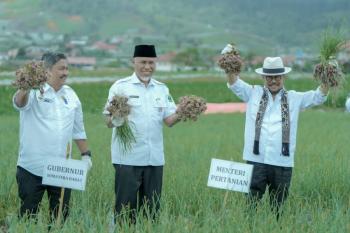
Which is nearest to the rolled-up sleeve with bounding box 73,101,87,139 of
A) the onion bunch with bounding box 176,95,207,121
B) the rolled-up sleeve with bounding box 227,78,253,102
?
the onion bunch with bounding box 176,95,207,121

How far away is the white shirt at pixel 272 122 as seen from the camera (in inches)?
212

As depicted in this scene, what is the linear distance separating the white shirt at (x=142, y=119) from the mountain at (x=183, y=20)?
127767mm

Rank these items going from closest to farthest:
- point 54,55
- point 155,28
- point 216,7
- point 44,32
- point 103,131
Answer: point 54,55, point 103,131, point 44,32, point 155,28, point 216,7

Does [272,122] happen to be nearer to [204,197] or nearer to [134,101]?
[204,197]

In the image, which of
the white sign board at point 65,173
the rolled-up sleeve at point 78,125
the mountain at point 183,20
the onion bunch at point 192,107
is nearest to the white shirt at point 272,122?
the onion bunch at point 192,107

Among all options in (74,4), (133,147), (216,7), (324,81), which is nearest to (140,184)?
(133,147)

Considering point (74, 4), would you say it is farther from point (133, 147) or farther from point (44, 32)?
point (133, 147)

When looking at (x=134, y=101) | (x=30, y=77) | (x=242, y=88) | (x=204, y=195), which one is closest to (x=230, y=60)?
(x=242, y=88)

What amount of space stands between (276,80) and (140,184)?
4.45 ft

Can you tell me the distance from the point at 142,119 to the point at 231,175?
2.50ft

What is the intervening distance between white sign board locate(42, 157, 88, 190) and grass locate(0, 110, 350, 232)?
8.2 inches

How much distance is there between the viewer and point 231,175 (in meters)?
4.93

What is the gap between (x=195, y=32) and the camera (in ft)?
520

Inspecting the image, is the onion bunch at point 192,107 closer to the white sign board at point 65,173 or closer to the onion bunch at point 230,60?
the onion bunch at point 230,60
